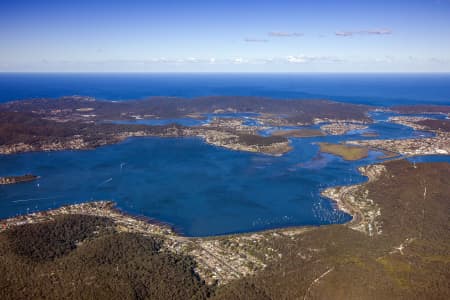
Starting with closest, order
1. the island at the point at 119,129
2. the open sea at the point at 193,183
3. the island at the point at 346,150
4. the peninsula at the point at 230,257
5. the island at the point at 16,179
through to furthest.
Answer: the peninsula at the point at 230,257 < the open sea at the point at 193,183 < the island at the point at 16,179 < the island at the point at 346,150 < the island at the point at 119,129

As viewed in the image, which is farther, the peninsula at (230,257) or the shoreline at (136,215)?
the shoreline at (136,215)

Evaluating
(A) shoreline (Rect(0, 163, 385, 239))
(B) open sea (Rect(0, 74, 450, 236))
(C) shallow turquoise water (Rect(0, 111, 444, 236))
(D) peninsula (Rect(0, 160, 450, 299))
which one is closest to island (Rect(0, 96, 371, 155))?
(C) shallow turquoise water (Rect(0, 111, 444, 236))

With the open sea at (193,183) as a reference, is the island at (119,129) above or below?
above

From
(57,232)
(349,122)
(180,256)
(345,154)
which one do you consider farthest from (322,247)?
(349,122)

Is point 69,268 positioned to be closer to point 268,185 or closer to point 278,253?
point 278,253

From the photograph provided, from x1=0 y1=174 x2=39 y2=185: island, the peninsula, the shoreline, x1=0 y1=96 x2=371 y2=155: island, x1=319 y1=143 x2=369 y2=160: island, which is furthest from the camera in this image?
x1=0 y1=96 x2=371 y2=155: island

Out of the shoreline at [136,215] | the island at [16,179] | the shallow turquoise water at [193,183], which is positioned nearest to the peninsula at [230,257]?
the shoreline at [136,215]

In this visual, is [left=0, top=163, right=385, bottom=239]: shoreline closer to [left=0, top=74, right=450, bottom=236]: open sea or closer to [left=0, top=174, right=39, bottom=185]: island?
[left=0, top=74, right=450, bottom=236]: open sea

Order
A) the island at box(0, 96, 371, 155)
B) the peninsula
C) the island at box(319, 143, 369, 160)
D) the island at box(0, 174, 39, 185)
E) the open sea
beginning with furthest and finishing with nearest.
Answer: the island at box(0, 96, 371, 155), the island at box(319, 143, 369, 160), the island at box(0, 174, 39, 185), the open sea, the peninsula

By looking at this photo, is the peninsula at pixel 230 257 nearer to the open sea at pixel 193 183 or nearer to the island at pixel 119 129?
the open sea at pixel 193 183

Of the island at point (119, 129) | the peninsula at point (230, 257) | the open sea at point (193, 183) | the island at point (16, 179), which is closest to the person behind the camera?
the peninsula at point (230, 257)

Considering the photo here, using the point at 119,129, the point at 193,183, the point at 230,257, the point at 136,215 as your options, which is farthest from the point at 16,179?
the point at 119,129
